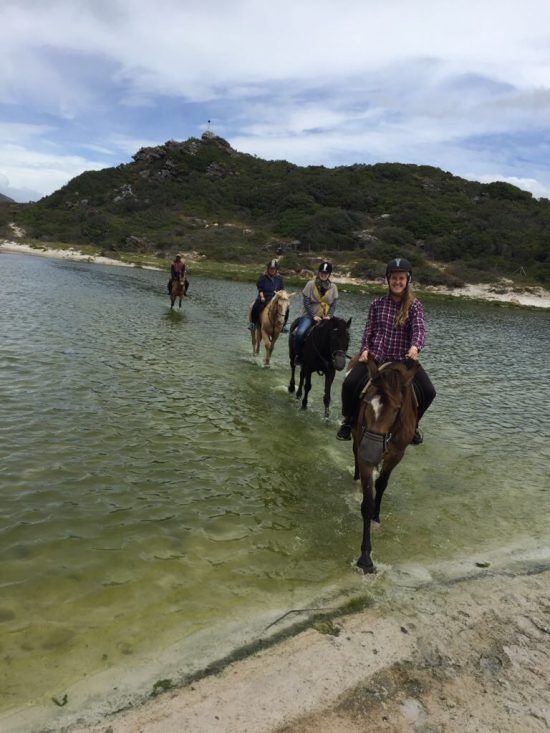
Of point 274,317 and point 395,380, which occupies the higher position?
point 274,317

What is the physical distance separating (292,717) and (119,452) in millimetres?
5227

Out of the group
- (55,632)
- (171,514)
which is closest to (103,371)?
(171,514)

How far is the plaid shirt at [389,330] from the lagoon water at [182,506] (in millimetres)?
2361

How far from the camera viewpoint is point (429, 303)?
1884 inches

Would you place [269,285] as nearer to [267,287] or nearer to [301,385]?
[267,287]

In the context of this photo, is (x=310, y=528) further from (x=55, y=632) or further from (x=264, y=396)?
(x=264, y=396)

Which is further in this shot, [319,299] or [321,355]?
[319,299]

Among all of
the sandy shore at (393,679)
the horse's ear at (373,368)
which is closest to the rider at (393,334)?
the horse's ear at (373,368)

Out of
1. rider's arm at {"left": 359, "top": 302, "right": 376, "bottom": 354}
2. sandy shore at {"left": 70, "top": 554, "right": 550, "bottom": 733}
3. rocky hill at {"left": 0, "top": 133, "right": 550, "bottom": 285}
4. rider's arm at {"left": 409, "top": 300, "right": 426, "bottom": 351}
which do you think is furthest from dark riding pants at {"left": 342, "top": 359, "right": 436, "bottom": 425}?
rocky hill at {"left": 0, "top": 133, "right": 550, "bottom": 285}

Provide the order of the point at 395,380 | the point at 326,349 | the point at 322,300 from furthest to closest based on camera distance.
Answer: the point at 322,300 < the point at 326,349 < the point at 395,380

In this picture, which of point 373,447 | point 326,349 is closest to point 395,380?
point 373,447

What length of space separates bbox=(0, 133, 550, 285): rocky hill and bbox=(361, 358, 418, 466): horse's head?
59017 millimetres

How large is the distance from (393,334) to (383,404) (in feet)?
5.72

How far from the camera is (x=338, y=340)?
34.4 ft
